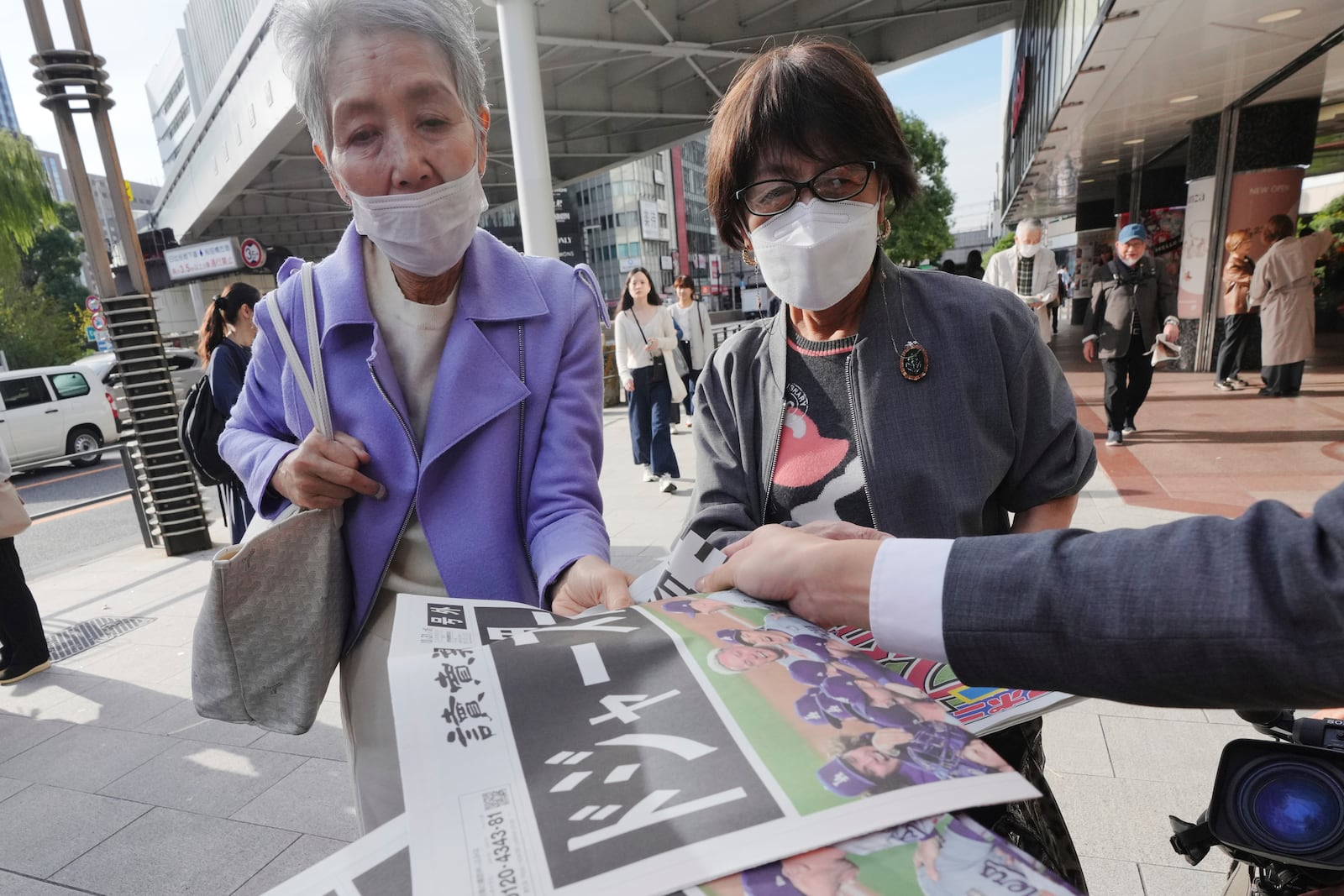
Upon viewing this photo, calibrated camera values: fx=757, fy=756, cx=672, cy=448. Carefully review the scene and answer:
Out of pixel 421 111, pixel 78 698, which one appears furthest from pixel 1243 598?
pixel 78 698

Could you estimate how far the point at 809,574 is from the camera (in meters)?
0.89

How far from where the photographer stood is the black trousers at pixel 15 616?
4.38 meters

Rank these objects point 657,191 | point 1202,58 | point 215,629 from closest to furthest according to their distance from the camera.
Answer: point 215,629
point 1202,58
point 657,191

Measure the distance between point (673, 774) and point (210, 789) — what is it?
11.0 ft

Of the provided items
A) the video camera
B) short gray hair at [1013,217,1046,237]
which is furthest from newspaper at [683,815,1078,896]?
short gray hair at [1013,217,1046,237]

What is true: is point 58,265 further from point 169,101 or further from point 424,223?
point 424,223

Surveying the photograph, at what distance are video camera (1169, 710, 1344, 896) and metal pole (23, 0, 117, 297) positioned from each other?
7.66m

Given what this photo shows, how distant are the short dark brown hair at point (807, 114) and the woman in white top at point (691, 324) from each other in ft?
23.0

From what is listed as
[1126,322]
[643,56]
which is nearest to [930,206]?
[643,56]

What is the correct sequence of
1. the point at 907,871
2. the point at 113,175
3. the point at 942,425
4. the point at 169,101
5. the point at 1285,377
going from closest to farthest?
the point at 907,871 → the point at 942,425 → the point at 113,175 → the point at 1285,377 → the point at 169,101

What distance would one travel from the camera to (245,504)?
4.11 m

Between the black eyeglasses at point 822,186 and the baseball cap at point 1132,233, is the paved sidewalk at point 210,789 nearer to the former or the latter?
the black eyeglasses at point 822,186

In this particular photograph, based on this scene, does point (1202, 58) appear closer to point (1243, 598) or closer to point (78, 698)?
point (1243, 598)

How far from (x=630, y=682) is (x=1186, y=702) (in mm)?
518
